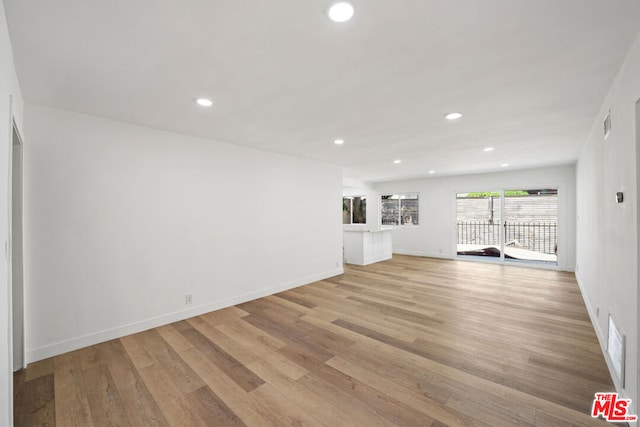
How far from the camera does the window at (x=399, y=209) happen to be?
852 centimetres

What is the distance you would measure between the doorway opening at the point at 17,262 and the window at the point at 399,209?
8.23 metres

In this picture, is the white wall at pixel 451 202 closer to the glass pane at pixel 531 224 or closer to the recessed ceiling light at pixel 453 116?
the glass pane at pixel 531 224

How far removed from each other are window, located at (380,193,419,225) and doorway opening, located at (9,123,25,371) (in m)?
8.23

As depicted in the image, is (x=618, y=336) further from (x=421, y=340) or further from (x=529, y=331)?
(x=421, y=340)

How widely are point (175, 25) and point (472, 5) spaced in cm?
152

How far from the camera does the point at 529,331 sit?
3.04 meters

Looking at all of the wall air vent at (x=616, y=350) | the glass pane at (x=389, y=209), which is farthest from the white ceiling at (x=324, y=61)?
the glass pane at (x=389, y=209)

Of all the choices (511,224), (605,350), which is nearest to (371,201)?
(511,224)

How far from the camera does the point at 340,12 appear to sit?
1354mm

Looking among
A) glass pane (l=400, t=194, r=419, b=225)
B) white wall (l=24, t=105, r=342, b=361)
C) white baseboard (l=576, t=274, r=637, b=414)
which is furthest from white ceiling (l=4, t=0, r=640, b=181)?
glass pane (l=400, t=194, r=419, b=225)

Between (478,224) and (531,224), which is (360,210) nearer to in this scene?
(478,224)

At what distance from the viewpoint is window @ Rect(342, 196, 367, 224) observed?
30.9 ft

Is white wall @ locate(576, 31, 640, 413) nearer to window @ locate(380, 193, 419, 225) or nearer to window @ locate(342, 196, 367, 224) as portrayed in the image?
window @ locate(380, 193, 419, 225)

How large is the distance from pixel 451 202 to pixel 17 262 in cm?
829
